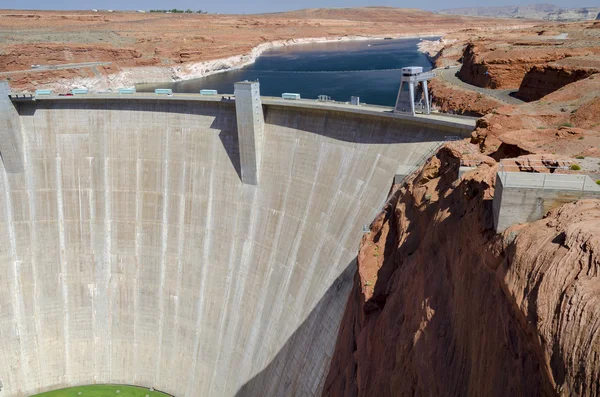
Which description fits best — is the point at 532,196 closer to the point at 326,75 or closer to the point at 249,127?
the point at 249,127

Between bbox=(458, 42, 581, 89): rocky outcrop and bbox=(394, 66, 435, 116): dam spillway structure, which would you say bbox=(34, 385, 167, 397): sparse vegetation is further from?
bbox=(458, 42, 581, 89): rocky outcrop

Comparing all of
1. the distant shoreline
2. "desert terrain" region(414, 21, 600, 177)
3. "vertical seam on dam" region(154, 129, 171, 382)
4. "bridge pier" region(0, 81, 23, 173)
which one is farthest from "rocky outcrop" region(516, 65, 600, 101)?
the distant shoreline

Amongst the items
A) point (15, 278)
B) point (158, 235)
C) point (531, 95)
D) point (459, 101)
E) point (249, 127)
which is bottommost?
point (15, 278)

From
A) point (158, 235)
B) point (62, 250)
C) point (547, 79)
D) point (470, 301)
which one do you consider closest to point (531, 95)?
point (547, 79)

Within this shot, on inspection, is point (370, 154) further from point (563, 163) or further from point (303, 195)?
point (563, 163)

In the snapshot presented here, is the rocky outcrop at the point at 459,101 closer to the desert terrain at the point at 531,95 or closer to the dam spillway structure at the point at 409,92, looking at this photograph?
the desert terrain at the point at 531,95

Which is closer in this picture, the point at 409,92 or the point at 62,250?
the point at 409,92

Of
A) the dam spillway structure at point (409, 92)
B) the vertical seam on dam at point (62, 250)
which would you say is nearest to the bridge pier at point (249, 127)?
the dam spillway structure at point (409, 92)

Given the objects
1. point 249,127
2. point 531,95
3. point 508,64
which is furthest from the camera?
point 508,64
